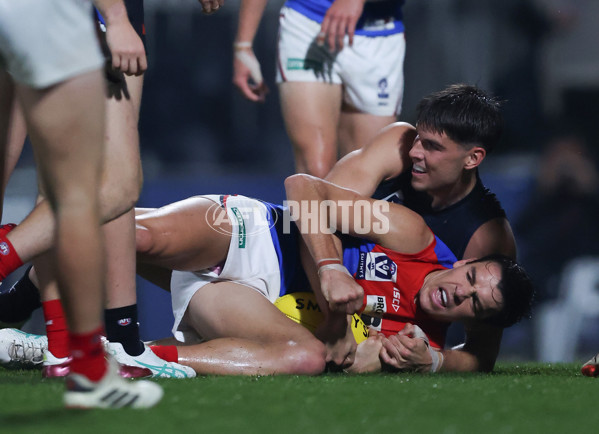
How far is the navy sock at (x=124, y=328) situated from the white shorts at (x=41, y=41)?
1.03m

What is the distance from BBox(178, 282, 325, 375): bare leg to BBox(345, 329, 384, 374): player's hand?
16 centimetres

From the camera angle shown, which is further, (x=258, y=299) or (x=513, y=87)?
(x=513, y=87)

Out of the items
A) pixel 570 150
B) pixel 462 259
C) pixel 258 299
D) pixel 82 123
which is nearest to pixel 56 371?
pixel 258 299

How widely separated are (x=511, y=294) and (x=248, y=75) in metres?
1.53

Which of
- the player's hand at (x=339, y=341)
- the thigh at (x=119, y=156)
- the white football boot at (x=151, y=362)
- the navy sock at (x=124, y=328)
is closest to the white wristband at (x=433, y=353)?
the player's hand at (x=339, y=341)

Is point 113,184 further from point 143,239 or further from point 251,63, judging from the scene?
point 251,63

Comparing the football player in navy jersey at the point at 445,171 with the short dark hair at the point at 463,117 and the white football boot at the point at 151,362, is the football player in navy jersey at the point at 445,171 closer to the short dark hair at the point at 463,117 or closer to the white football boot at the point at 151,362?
the short dark hair at the point at 463,117

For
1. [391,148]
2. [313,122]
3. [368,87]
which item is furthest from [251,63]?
[391,148]

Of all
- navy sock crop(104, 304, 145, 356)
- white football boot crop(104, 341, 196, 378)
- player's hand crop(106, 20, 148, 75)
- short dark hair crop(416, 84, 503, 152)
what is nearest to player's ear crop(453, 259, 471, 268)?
short dark hair crop(416, 84, 503, 152)

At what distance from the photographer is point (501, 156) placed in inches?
215

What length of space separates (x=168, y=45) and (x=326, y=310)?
2952 millimetres

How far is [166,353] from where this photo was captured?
283 centimetres

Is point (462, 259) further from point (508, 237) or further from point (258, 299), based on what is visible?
point (258, 299)

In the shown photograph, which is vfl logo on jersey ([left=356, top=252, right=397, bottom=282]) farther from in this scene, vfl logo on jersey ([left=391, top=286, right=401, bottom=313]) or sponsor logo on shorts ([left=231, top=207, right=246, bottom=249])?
sponsor logo on shorts ([left=231, top=207, right=246, bottom=249])
